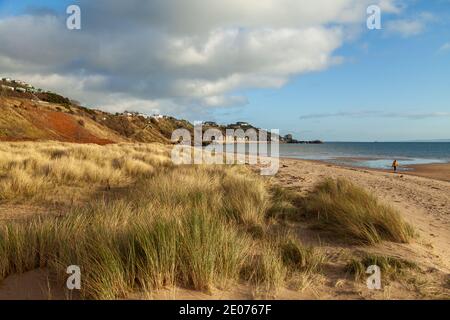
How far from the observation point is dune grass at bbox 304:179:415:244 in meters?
5.25

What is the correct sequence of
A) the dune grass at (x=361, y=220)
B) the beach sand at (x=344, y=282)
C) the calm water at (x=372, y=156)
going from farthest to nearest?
the calm water at (x=372, y=156), the dune grass at (x=361, y=220), the beach sand at (x=344, y=282)

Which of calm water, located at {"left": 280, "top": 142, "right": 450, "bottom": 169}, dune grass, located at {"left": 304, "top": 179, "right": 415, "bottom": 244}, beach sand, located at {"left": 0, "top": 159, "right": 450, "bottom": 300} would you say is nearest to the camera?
beach sand, located at {"left": 0, "top": 159, "right": 450, "bottom": 300}

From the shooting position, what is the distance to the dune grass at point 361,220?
17.2 feet

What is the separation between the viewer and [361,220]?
5527 millimetres

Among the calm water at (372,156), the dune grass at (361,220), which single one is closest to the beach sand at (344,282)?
the dune grass at (361,220)

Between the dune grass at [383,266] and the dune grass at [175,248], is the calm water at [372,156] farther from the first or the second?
the dune grass at [383,266]

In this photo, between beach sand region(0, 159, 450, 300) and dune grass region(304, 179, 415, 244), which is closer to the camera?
beach sand region(0, 159, 450, 300)

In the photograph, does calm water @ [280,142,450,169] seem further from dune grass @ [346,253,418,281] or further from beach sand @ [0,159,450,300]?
dune grass @ [346,253,418,281]

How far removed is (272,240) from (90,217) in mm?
2640

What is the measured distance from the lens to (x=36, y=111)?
4403 centimetres

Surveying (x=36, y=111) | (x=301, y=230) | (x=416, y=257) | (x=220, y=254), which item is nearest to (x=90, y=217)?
(x=220, y=254)

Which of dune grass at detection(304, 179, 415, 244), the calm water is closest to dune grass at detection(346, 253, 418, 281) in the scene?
dune grass at detection(304, 179, 415, 244)

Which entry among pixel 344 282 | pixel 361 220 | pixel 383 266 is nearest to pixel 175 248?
pixel 344 282
